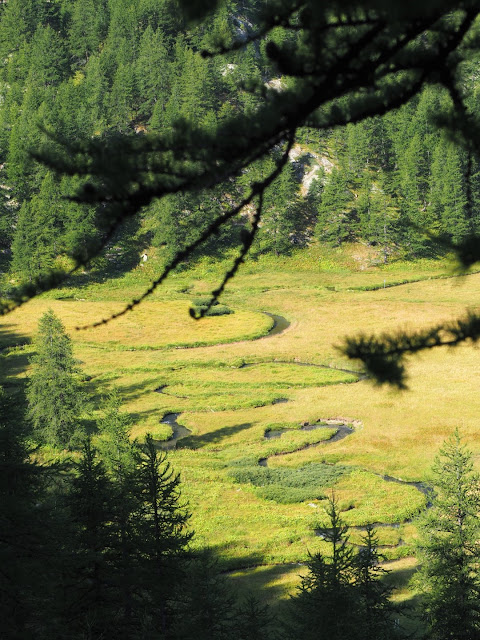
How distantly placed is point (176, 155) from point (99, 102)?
420 feet

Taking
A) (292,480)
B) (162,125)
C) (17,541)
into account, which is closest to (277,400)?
(292,480)

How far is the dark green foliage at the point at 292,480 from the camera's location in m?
34.8

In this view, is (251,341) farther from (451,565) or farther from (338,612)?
(338,612)

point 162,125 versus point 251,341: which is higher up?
point 162,125

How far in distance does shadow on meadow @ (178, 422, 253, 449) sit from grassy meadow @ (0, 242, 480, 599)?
137 millimetres

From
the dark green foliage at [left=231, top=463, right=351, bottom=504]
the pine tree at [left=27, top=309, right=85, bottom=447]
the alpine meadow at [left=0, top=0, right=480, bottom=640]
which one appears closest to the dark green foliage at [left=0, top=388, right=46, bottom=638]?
the alpine meadow at [left=0, top=0, right=480, bottom=640]

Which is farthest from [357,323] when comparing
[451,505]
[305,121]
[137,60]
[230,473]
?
[137,60]

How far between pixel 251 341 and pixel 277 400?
16.8 m

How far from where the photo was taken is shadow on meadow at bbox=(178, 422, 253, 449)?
42.1 m

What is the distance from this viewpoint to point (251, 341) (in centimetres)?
6650

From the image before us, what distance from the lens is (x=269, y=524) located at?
32.2m

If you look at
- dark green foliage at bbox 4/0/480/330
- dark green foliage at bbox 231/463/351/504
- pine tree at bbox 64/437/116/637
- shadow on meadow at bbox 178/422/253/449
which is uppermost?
dark green foliage at bbox 4/0/480/330

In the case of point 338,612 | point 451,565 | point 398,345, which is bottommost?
point 451,565

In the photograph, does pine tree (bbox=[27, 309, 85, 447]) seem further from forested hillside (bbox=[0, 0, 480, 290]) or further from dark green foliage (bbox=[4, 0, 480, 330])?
forested hillside (bbox=[0, 0, 480, 290])
